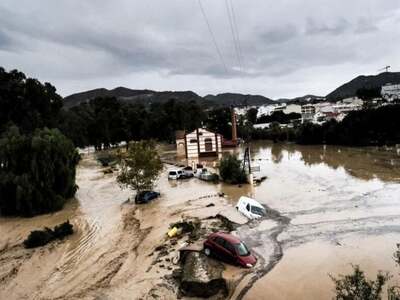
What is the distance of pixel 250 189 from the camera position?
3766 centimetres

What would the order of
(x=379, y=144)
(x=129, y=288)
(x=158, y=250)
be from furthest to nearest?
(x=379, y=144) < (x=158, y=250) < (x=129, y=288)

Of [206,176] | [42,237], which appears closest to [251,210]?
[42,237]

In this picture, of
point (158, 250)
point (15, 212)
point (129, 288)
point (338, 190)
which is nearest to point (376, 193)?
point (338, 190)

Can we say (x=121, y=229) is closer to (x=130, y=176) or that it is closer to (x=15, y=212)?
(x=130, y=176)

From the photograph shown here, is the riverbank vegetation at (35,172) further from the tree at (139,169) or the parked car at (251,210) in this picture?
the parked car at (251,210)

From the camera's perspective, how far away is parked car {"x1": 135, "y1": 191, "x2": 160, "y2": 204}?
3416cm

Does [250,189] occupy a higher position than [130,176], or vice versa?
[130,176]

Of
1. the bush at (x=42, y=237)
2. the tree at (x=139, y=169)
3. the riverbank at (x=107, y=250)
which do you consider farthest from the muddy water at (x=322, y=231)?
the bush at (x=42, y=237)

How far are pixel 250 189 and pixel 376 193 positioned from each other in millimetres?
11345

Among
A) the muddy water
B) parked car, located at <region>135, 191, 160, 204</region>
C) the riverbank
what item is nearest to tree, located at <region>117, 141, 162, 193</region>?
parked car, located at <region>135, 191, 160, 204</region>

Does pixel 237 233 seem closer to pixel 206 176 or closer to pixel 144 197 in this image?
pixel 144 197

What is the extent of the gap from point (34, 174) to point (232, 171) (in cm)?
1968

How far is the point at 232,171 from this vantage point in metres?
41.3

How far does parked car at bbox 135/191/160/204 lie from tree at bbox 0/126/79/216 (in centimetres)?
693
